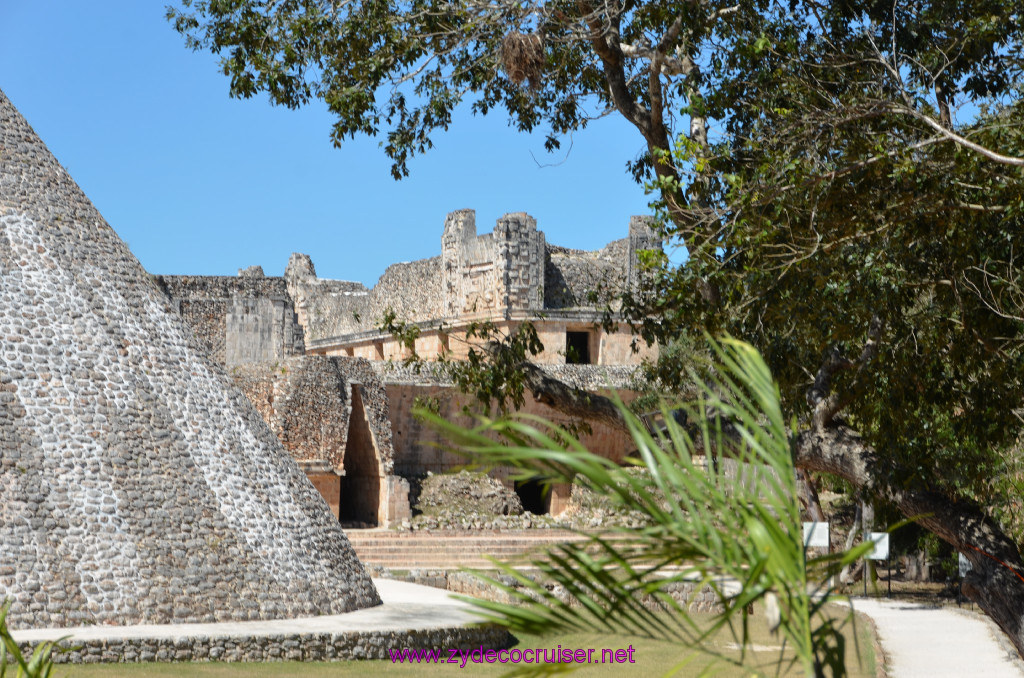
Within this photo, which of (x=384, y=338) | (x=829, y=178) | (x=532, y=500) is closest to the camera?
(x=829, y=178)

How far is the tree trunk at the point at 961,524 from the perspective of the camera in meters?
6.54

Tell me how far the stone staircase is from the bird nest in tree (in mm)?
10164

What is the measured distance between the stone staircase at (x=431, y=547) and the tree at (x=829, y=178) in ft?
30.7

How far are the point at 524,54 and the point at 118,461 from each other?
5607mm

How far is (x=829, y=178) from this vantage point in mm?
A: 6469

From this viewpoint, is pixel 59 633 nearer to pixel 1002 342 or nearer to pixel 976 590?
pixel 976 590

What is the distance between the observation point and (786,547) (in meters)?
1.76

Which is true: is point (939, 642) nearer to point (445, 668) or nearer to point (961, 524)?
point (445, 668)

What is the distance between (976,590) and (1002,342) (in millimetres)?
1625

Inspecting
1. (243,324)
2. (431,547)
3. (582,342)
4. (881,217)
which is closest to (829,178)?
(881,217)

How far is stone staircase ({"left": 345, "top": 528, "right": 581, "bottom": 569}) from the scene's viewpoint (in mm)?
17172

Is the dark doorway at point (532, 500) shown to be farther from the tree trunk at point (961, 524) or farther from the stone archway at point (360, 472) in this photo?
the tree trunk at point (961, 524)

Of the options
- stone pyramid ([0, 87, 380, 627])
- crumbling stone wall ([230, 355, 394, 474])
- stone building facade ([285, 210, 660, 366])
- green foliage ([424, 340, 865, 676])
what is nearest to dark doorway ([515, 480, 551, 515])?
stone building facade ([285, 210, 660, 366])

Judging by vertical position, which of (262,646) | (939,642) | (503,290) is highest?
(503,290)
